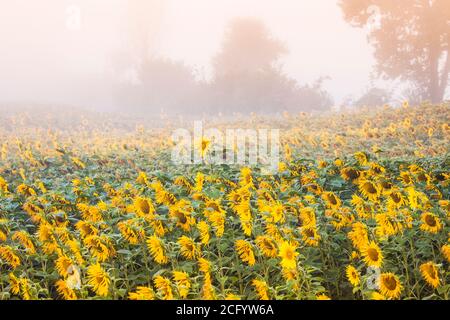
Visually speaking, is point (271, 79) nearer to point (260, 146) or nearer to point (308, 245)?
point (260, 146)

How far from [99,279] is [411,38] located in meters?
26.4

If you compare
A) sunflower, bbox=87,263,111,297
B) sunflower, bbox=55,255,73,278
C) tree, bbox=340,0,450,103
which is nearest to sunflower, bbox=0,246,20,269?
sunflower, bbox=55,255,73,278

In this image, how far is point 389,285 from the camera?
3109mm

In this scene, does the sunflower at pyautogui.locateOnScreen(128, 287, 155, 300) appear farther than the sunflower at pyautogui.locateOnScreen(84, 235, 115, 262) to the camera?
No

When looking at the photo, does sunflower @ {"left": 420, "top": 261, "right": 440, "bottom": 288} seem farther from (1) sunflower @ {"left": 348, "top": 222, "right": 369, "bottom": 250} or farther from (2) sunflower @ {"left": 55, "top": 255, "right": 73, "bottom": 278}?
(2) sunflower @ {"left": 55, "top": 255, "right": 73, "bottom": 278}

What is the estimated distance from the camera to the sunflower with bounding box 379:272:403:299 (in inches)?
121

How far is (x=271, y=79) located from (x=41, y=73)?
972 inches

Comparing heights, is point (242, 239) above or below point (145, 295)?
above

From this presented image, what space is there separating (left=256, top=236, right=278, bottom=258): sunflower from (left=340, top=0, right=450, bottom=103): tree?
24.9m

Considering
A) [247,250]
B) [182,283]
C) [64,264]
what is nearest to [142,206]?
[64,264]

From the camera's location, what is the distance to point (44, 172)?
8.80m

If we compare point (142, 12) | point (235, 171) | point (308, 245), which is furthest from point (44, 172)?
point (142, 12)

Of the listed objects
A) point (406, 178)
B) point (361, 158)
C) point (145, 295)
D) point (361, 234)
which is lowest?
point (145, 295)

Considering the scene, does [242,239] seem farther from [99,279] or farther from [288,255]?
[99,279]
